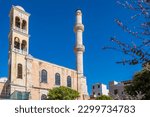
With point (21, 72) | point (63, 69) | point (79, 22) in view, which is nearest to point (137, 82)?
point (21, 72)

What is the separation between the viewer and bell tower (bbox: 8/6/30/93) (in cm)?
3906

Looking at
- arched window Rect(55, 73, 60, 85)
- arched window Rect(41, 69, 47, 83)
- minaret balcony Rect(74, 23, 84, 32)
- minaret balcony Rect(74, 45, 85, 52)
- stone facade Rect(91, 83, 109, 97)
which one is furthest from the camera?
stone facade Rect(91, 83, 109, 97)

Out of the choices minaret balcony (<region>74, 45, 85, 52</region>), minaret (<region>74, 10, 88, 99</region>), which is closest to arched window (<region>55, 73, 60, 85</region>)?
minaret (<region>74, 10, 88, 99</region>)

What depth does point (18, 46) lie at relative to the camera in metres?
41.2

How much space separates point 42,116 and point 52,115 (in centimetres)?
13

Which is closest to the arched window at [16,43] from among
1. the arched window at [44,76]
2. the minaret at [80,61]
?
the arched window at [44,76]

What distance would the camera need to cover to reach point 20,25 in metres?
42.3

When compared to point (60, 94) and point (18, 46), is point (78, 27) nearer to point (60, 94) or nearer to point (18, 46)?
point (18, 46)

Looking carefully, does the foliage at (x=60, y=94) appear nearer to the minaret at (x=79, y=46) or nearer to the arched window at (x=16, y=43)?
the arched window at (x=16, y=43)

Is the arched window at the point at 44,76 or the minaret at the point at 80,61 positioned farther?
the minaret at the point at 80,61

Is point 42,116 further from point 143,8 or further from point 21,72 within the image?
point 21,72

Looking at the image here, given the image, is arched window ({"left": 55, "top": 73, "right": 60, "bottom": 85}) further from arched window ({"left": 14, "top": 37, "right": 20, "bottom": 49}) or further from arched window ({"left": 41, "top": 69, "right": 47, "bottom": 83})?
arched window ({"left": 14, "top": 37, "right": 20, "bottom": 49})

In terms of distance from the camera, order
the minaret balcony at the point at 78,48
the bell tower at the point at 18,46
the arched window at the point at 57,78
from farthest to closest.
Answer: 1. the minaret balcony at the point at 78,48
2. the arched window at the point at 57,78
3. the bell tower at the point at 18,46

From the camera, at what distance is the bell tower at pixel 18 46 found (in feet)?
128
